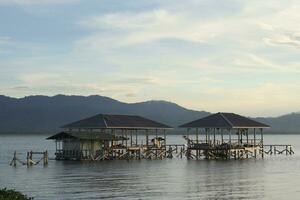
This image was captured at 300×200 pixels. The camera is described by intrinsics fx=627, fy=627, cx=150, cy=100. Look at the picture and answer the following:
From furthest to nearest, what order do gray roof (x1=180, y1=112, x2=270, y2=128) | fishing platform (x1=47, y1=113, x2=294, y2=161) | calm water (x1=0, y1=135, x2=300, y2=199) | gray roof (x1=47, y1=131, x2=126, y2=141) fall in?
gray roof (x1=180, y1=112, x2=270, y2=128)
fishing platform (x1=47, y1=113, x2=294, y2=161)
gray roof (x1=47, y1=131, x2=126, y2=141)
calm water (x1=0, y1=135, x2=300, y2=199)

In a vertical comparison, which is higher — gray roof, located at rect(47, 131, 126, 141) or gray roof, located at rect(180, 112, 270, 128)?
gray roof, located at rect(180, 112, 270, 128)

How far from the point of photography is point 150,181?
4812cm

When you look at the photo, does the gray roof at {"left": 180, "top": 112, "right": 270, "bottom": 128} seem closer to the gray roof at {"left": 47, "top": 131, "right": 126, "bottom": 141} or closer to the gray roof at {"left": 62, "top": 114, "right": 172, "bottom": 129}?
the gray roof at {"left": 62, "top": 114, "right": 172, "bottom": 129}

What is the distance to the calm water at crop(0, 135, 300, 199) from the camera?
39.8 meters

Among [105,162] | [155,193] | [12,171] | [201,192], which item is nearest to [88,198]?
[155,193]

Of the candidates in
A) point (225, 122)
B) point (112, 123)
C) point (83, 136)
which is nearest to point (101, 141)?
point (112, 123)

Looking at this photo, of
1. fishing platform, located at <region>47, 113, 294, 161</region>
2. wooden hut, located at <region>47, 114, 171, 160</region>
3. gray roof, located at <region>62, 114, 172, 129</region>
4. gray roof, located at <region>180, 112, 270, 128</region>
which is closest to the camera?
wooden hut, located at <region>47, 114, 171, 160</region>

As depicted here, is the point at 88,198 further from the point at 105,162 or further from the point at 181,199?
the point at 105,162

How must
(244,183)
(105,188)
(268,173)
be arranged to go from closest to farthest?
(105,188)
(244,183)
(268,173)

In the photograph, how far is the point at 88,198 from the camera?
3741cm

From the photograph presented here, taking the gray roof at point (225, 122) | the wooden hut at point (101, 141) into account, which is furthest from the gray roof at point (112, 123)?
the gray roof at point (225, 122)

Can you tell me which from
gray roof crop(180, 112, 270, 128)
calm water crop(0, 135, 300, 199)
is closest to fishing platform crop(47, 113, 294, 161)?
gray roof crop(180, 112, 270, 128)

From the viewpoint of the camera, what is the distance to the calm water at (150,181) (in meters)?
39.8

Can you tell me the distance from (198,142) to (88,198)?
150ft
